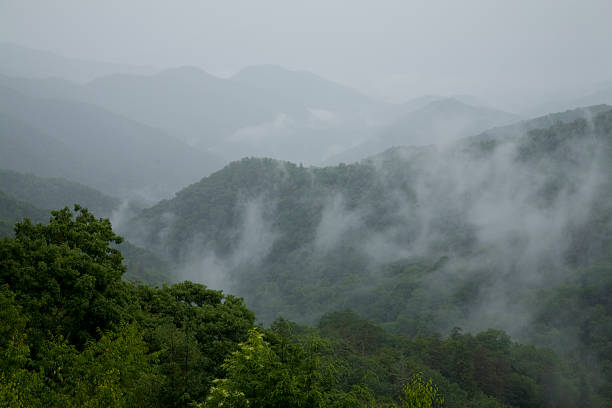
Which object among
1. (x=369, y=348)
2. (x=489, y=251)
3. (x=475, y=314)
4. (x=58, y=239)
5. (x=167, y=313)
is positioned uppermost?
(x=58, y=239)

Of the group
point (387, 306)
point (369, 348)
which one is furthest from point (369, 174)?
point (369, 348)

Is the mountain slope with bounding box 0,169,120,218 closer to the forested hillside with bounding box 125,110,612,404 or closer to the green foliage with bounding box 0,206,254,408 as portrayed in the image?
the forested hillside with bounding box 125,110,612,404

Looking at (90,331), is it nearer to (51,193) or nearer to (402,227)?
(402,227)

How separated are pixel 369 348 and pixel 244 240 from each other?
94.2 m

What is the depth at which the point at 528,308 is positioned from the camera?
247ft

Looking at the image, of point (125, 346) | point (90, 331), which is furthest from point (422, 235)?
point (125, 346)

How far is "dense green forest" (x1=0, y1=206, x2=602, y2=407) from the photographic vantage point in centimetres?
1104

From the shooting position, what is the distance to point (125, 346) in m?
13.7

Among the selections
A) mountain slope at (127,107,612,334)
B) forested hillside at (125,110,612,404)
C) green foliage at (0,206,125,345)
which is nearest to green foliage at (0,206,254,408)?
green foliage at (0,206,125,345)

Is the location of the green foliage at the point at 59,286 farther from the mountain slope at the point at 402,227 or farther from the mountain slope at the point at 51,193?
the mountain slope at the point at 51,193

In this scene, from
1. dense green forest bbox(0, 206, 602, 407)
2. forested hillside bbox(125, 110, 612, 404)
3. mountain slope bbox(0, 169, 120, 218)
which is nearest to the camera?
dense green forest bbox(0, 206, 602, 407)

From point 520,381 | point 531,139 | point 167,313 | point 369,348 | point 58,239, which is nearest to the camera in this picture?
point 58,239

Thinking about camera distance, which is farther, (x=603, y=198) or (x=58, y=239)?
(x=603, y=198)

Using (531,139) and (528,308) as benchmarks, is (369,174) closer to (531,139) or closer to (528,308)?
(531,139)
